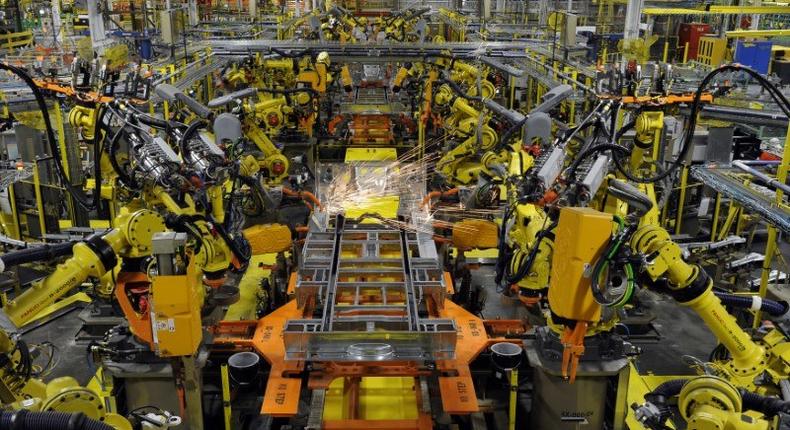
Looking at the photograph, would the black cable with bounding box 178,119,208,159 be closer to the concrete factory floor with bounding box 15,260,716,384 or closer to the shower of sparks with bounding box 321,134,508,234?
the shower of sparks with bounding box 321,134,508,234

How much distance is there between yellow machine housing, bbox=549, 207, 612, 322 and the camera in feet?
12.6

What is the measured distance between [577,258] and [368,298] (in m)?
2.74

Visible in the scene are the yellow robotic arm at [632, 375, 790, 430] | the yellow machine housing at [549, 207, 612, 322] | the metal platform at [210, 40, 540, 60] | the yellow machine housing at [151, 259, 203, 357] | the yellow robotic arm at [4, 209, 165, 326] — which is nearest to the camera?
the yellow robotic arm at [632, 375, 790, 430]

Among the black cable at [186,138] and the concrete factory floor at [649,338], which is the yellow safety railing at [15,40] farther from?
the black cable at [186,138]

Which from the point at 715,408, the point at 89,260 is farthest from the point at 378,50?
the point at 715,408

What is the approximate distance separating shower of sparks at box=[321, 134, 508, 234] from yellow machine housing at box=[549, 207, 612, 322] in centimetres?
349

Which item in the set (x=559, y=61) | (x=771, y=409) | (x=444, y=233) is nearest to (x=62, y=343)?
(x=444, y=233)

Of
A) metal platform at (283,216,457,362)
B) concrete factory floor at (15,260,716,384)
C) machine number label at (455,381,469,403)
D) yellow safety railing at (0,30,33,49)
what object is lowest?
concrete factory floor at (15,260,716,384)

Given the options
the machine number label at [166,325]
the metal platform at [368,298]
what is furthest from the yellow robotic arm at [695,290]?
the machine number label at [166,325]

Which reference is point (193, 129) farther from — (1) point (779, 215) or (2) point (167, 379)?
(1) point (779, 215)

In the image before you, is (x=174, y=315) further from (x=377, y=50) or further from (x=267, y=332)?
(x=377, y=50)

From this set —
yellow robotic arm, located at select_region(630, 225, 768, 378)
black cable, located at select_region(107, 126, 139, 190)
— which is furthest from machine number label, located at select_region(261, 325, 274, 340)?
yellow robotic arm, located at select_region(630, 225, 768, 378)

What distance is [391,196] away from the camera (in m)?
9.36

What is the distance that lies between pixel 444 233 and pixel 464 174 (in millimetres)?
3085
